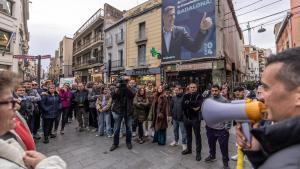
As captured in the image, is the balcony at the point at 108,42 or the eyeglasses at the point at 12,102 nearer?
the eyeglasses at the point at 12,102

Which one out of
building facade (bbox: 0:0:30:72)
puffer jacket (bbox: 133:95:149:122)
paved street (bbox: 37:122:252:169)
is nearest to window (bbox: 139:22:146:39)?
building facade (bbox: 0:0:30:72)

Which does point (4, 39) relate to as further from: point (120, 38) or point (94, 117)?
point (94, 117)

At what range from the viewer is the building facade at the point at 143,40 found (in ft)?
68.0

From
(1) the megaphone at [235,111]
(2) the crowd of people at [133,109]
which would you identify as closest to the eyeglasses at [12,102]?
(1) the megaphone at [235,111]

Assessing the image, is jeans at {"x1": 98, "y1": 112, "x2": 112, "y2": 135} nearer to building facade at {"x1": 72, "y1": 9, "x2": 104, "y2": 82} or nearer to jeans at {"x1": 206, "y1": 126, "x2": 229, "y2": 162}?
jeans at {"x1": 206, "y1": 126, "x2": 229, "y2": 162}

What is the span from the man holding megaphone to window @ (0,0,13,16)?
2477cm

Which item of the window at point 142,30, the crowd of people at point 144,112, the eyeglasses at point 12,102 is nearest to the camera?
the crowd of people at point 144,112

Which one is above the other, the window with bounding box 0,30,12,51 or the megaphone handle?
the window with bounding box 0,30,12,51

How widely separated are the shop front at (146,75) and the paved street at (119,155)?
12.7m

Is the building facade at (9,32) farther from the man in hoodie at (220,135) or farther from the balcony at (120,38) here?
the man in hoodie at (220,135)

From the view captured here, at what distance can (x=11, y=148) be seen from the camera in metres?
1.35

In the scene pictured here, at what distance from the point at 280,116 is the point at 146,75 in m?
20.7

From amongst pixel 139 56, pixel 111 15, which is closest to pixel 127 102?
pixel 139 56

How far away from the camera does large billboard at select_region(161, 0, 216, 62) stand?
1661cm
